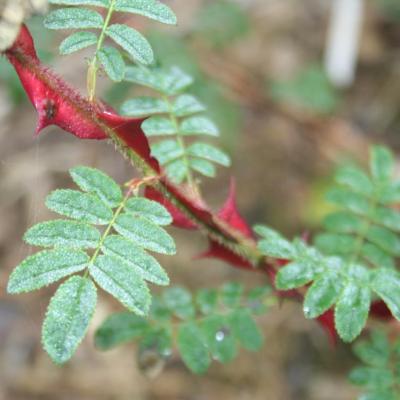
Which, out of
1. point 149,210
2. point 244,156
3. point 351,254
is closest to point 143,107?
point 149,210

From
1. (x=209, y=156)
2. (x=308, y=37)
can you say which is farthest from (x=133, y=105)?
(x=308, y=37)

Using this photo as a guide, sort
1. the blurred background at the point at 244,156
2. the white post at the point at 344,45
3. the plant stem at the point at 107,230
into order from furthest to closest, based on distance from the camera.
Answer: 1. the white post at the point at 344,45
2. the blurred background at the point at 244,156
3. the plant stem at the point at 107,230

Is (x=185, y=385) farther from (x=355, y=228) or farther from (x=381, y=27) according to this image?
(x=381, y=27)

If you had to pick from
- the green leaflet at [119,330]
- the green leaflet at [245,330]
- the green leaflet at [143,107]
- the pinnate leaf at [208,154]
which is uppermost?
the green leaflet at [143,107]

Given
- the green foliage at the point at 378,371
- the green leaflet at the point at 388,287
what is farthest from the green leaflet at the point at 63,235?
the green foliage at the point at 378,371

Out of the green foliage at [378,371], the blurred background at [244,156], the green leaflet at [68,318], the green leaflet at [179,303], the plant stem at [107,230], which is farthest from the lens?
the blurred background at [244,156]

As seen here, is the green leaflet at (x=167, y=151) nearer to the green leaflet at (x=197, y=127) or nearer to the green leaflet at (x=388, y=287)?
the green leaflet at (x=197, y=127)
